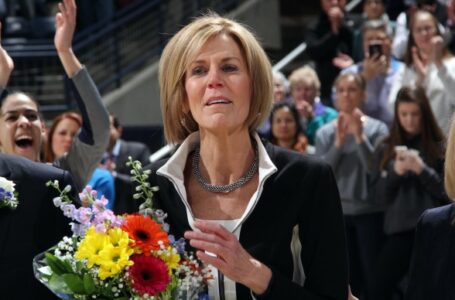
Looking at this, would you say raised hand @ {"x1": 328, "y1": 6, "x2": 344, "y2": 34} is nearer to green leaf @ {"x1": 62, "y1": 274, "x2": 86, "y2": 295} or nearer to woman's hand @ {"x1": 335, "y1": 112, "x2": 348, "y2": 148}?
woman's hand @ {"x1": 335, "y1": 112, "x2": 348, "y2": 148}

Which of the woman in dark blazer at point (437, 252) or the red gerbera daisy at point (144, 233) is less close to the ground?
the red gerbera daisy at point (144, 233)

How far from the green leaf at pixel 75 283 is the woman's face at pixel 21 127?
2.01 metres

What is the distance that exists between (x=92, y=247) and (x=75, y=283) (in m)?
0.11

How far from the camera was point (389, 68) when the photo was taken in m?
9.70

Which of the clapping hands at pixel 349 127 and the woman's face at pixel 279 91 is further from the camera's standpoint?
the woman's face at pixel 279 91

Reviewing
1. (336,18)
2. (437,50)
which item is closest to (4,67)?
(437,50)

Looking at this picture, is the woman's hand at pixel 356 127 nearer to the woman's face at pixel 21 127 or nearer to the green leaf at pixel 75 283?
the woman's face at pixel 21 127

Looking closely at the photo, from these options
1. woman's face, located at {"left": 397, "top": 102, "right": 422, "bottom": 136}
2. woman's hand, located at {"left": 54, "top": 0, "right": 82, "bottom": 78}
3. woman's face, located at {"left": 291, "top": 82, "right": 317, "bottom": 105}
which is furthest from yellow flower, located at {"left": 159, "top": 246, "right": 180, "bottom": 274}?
woman's face, located at {"left": 291, "top": 82, "right": 317, "bottom": 105}

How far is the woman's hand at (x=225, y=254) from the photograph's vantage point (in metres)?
3.35

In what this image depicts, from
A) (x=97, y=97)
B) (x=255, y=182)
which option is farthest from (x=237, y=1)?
(x=255, y=182)

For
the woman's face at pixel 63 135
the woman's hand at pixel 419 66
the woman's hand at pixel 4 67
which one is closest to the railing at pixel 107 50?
the woman's hand at pixel 419 66

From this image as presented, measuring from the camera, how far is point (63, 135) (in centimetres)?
760

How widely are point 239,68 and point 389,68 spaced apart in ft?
20.1

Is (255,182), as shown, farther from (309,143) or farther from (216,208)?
(309,143)
